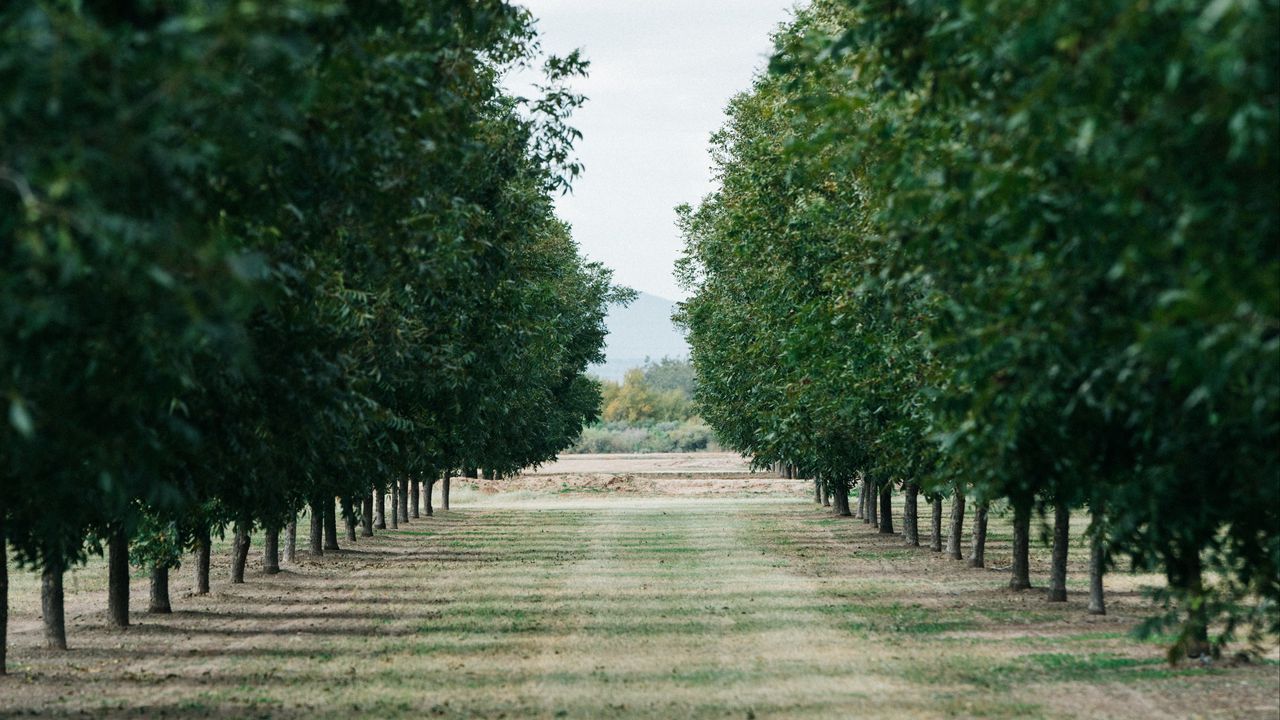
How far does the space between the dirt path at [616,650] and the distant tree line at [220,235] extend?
2.03 m

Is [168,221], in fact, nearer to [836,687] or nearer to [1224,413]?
[1224,413]

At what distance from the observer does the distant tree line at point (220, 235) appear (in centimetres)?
697

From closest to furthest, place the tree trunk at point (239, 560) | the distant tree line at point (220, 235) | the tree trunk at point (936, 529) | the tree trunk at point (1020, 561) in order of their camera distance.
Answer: the distant tree line at point (220, 235) → the tree trunk at point (1020, 561) → the tree trunk at point (239, 560) → the tree trunk at point (936, 529)

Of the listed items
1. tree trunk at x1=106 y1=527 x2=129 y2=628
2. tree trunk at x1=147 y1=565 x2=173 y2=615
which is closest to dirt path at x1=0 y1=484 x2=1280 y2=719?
tree trunk at x1=106 y1=527 x2=129 y2=628

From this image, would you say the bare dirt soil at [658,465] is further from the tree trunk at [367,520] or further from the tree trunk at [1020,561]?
the tree trunk at [1020,561]

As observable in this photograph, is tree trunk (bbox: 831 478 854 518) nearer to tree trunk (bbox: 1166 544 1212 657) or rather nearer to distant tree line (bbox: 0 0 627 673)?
distant tree line (bbox: 0 0 627 673)

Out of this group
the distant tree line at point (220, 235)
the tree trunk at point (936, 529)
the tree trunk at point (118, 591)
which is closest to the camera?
the distant tree line at point (220, 235)

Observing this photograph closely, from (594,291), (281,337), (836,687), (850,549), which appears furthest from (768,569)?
(594,291)

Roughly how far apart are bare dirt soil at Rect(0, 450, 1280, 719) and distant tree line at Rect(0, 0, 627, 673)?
2.05m

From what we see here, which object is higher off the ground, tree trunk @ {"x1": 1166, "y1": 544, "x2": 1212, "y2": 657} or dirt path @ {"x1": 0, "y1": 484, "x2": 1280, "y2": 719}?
tree trunk @ {"x1": 1166, "y1": 544, "x2": 1212, "y2": 657}

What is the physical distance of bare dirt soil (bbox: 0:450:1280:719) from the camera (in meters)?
16.9

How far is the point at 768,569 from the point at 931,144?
78.6 feet

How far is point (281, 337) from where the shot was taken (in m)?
14.5

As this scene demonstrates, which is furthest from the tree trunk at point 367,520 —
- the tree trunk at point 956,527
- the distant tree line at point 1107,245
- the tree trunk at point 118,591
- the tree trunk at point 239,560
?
the distant tree line at point 1107,245
